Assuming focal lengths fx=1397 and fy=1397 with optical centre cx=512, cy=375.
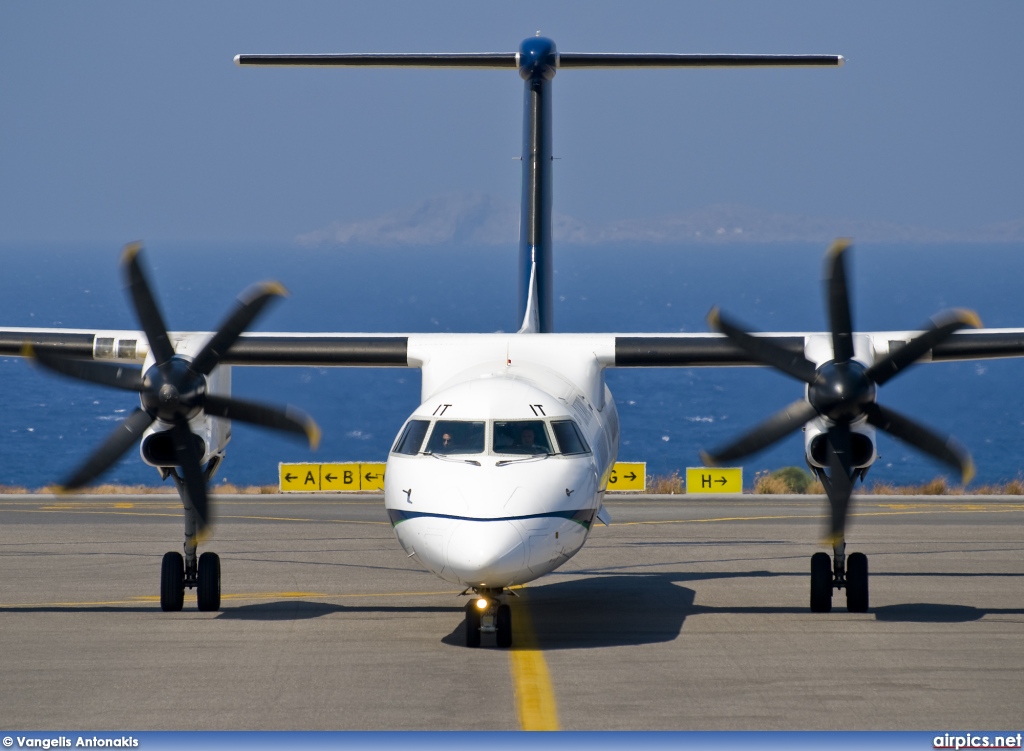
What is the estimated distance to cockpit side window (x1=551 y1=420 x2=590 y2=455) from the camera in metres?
16.7

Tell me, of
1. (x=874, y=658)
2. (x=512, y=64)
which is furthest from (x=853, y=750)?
(x=512, y=64)

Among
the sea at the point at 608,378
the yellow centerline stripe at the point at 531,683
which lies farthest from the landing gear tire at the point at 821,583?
the sea at the point at 608,378

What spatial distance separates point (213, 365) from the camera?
60.7 ft

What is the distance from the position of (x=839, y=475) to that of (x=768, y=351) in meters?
1.85

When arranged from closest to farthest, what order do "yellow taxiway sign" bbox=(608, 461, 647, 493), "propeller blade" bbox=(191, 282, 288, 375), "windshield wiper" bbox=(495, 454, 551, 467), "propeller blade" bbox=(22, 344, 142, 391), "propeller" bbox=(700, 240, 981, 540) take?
"windshield wiper" bbox=(495, 454, 551, 467) < "propeller" bbox=(700, 240, 981, 540) < "propeller blade" bbox=(191, 282, 288, 375) < "propeller blade" bbox=(22, 344, 142, 391) < "yellow taxiway sign" bbox=(608, 461, 647, 493)

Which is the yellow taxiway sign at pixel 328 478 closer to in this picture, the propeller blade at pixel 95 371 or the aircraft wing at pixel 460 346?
the aircraft wing at pixel 460 346

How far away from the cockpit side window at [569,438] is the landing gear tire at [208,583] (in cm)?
519

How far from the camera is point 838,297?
17781 millimetres

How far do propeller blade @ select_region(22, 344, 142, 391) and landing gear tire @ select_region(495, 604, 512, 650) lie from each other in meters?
5.82

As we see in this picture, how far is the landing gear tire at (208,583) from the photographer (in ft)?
61.3

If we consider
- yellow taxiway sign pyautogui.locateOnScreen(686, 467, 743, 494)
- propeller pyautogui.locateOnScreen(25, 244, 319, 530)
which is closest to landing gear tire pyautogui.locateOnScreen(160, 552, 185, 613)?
propeller pyautogui.locateOnScreen(25, 244, 319, 530)

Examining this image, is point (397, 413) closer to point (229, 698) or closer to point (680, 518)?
point (680, 518)

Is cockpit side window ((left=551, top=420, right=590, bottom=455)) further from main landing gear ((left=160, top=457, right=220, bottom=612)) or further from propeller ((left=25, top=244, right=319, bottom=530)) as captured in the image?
main landing gear ((left=160, top=457, right=220, bottom=612))

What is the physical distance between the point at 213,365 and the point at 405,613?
4.16 m
